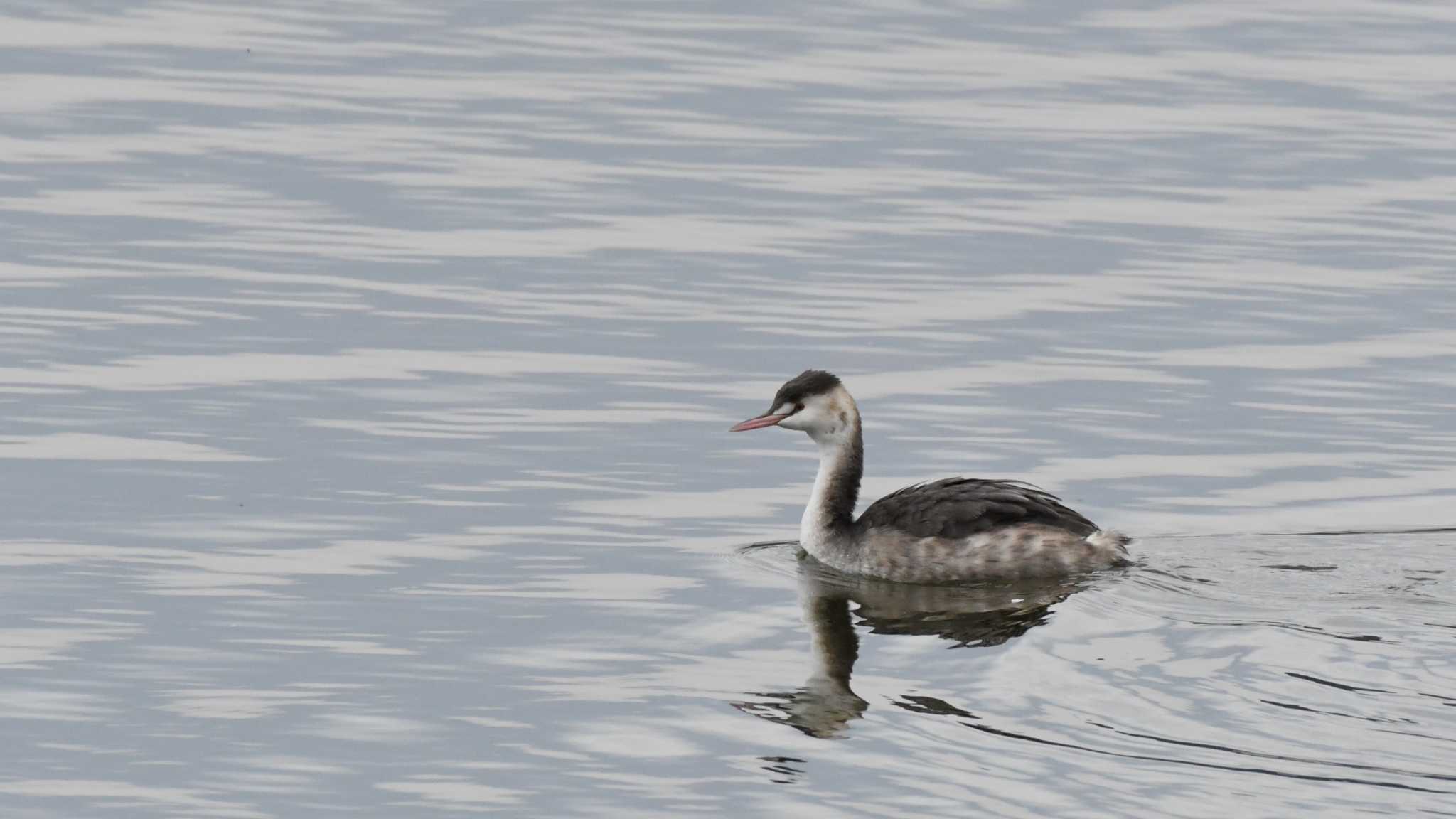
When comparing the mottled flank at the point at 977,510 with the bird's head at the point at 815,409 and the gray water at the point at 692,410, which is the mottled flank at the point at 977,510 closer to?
the gray water at the point at 692,410

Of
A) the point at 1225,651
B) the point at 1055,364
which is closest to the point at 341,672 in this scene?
the point at 1225,651

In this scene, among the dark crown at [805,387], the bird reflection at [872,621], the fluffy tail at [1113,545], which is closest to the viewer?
the bird reflection at [872,621]

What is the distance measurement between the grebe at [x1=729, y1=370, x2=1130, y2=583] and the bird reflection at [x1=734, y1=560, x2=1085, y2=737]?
0.36 feet

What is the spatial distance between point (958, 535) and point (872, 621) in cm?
118

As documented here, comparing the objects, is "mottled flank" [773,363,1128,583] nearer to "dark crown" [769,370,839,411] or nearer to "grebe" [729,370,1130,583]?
"grebe" [729,370,1130,583]

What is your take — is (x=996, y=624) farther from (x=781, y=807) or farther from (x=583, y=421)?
(x=583, y=421)

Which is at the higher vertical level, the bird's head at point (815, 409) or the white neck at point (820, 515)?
the bird's head at point (815, 409)

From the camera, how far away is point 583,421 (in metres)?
18.1

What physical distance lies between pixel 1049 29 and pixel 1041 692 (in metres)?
25.7

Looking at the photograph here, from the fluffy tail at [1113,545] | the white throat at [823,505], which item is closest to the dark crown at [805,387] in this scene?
the white throat at [823,505]

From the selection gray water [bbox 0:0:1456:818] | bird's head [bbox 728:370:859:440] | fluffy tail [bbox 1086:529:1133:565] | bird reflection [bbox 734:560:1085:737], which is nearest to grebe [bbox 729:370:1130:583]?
fluffy tail [bbox 1086:529:1133:565]

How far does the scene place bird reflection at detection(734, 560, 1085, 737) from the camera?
1188cm

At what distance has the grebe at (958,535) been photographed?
583 inches

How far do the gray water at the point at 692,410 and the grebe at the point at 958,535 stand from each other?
256mm
